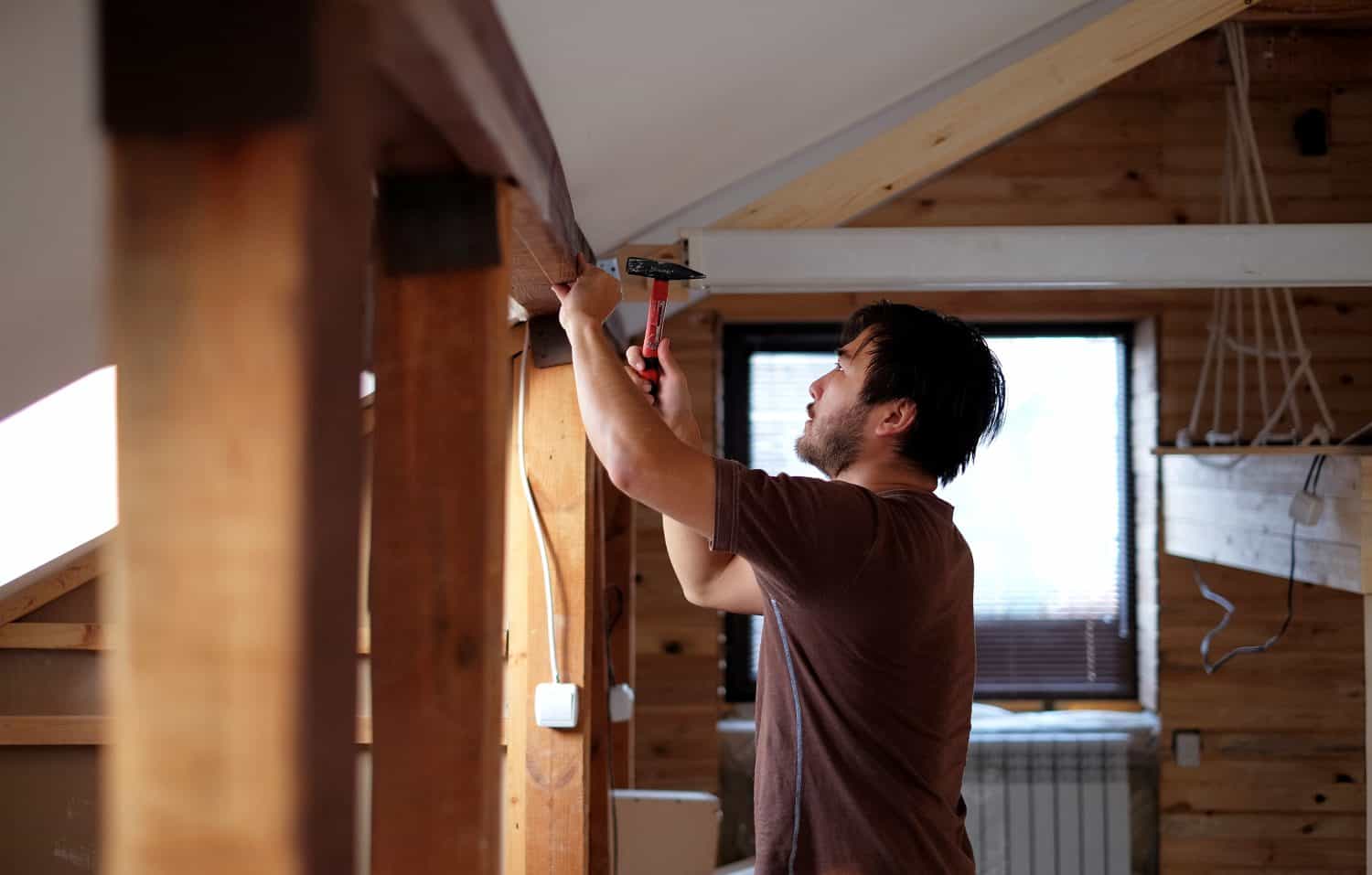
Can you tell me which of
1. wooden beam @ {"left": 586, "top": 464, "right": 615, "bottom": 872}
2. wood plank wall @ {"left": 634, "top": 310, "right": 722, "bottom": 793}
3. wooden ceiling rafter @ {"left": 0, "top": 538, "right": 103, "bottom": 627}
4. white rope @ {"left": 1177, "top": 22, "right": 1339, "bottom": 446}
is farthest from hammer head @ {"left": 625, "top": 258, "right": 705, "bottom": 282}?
wood plank wall @ {"left": 634, "top": 310, "right": 722, "bottom": 793}

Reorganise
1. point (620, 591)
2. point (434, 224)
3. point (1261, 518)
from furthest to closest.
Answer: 1. point (1261, 518)
2. point (620, 591)
3. point (434, 224)

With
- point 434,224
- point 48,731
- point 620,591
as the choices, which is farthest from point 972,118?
point 48,731

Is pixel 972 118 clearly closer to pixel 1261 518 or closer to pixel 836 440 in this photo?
pixel 836 440

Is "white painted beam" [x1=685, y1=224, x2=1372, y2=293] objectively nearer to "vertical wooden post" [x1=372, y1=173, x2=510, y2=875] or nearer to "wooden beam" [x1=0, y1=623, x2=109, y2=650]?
"vertical wooden post" [x1=372, y1=173, x2=510, y2=875]

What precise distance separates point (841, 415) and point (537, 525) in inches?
19.1

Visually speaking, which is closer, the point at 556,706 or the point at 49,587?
the point at 556,706

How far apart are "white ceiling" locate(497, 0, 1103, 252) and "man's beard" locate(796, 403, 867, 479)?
439mm

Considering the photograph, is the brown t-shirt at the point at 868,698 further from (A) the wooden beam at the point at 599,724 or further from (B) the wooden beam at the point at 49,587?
(B) the wooden beam at the point at 49,587

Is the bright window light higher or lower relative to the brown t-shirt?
higher

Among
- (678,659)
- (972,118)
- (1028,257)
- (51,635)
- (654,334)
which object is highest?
(972,118)

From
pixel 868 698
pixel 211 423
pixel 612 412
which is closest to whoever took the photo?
pixel 211 423

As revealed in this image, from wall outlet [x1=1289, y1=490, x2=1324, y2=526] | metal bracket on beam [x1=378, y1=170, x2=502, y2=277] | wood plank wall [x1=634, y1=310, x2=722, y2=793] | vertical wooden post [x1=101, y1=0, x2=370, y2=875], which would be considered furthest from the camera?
wood plank wall [x1=634, y1=310, x2=722, y2=793]

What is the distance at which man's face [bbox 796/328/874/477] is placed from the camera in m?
1.60

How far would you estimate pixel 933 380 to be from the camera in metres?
1.58
